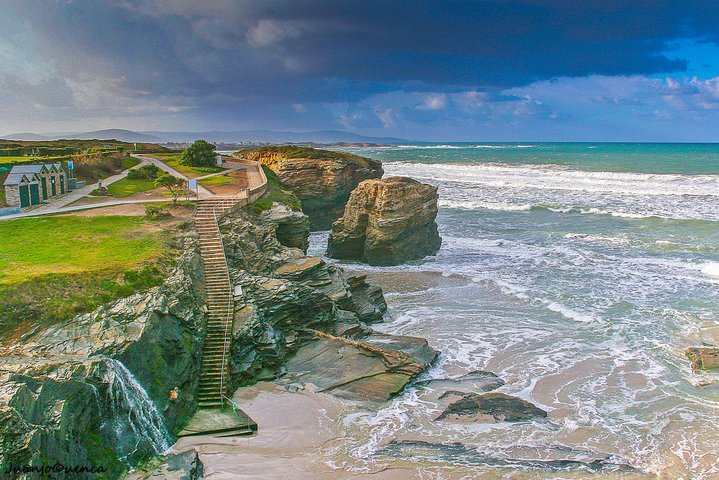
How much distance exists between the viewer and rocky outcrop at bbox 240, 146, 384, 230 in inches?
2074

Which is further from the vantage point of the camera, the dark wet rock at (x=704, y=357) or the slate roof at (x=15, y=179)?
the slate roof at (x=15, y=179)

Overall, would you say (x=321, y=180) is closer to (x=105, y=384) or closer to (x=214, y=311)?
(x=214, y=311)

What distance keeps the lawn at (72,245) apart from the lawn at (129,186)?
959cm

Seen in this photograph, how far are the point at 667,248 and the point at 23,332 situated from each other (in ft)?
137

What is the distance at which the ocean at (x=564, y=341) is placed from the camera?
1680 centimetres

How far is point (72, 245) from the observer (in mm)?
25375

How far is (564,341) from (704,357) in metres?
5.41

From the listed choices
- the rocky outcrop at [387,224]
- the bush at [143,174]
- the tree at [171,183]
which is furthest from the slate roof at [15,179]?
the rocky outcrop at [387,224]

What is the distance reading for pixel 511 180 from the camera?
3610 inches

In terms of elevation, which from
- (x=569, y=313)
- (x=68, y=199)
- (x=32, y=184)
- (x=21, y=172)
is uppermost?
(x=21, y=172)

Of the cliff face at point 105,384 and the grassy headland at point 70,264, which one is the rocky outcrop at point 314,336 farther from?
the grassy headland at point 70,264

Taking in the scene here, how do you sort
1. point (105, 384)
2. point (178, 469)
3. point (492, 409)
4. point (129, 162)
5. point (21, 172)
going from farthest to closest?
point (129, 162) < point (21, 172) < point (492, 409) < point (105, 384) < point (178, 469)

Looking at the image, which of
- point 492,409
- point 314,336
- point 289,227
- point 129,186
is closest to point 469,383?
point 492,409

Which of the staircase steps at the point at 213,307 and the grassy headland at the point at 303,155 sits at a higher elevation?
the grassy headland at the point at 303,155
